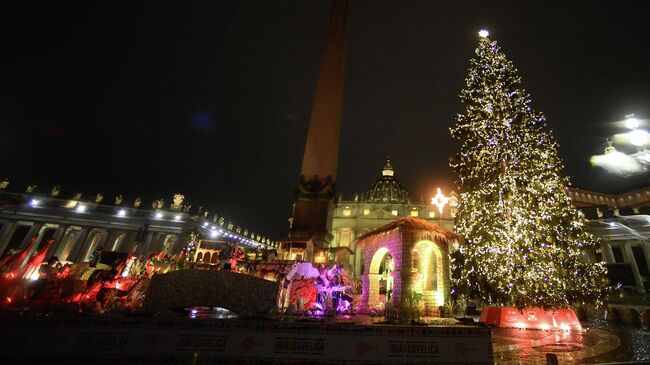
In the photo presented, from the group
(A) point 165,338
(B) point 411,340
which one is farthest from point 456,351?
(A) point 165,338

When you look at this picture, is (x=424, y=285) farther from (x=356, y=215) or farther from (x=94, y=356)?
(x=356, y=215)

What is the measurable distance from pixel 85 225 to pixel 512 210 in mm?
67402

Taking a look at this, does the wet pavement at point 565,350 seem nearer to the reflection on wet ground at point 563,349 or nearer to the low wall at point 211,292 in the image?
the reflection on wet ground at point 563,349

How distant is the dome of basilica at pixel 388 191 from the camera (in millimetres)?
79375

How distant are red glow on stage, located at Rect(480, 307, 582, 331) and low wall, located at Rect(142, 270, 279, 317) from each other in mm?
11046

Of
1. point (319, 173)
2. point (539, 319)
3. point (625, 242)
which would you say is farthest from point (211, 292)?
point (625, 242)


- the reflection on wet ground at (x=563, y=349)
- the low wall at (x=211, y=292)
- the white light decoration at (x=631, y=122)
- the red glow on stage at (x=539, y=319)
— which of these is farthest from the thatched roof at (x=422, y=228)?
the white light decoration at (x=631, y=122)

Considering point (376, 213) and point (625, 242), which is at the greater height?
point (376, 213)

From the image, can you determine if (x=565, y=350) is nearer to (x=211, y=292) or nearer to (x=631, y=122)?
(x=211, y=292)

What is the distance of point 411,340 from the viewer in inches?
199

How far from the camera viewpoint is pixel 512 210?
43.6 feet

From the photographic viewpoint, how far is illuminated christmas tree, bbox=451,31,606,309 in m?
12.2

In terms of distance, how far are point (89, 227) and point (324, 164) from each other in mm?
59203

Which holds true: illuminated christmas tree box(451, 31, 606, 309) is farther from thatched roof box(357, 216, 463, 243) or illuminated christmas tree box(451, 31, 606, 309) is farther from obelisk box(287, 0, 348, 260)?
obelisk box(287, 0, 348, 260)
